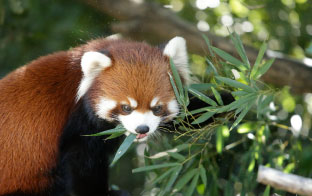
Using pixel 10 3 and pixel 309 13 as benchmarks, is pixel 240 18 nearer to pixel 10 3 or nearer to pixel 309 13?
pixel 309 13

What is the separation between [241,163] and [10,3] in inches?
125

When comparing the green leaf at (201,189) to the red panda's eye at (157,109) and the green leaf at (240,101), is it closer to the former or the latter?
the red panda's eye at (157,109)

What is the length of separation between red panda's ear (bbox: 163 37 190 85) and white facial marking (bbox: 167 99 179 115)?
243 mm

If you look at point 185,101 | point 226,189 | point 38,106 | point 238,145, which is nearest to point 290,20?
point 238,145

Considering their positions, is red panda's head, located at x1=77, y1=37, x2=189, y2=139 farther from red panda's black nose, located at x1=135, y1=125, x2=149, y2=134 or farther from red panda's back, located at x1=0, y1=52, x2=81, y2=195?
red panda's back, located at x1=0, y1=52, x2=81, y2=195

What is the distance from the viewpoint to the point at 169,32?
5.26 metres

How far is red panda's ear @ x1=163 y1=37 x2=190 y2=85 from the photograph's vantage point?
3.42m

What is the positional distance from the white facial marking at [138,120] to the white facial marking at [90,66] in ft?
1.13

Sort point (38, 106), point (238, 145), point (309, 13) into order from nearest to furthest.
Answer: point (38, 106) → point (238, 145) → point (309, 13)

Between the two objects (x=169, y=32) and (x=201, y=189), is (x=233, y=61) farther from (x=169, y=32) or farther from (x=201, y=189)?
(x=169, y=32)

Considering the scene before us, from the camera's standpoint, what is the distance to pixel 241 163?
13.0 ft

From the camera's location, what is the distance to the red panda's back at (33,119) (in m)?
3.39

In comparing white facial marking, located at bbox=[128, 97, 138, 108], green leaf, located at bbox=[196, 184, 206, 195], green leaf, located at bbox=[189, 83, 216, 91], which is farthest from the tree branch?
white facial marking, located at bbox=[128, 97, 138, 108]

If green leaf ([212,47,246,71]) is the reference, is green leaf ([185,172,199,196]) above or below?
below
